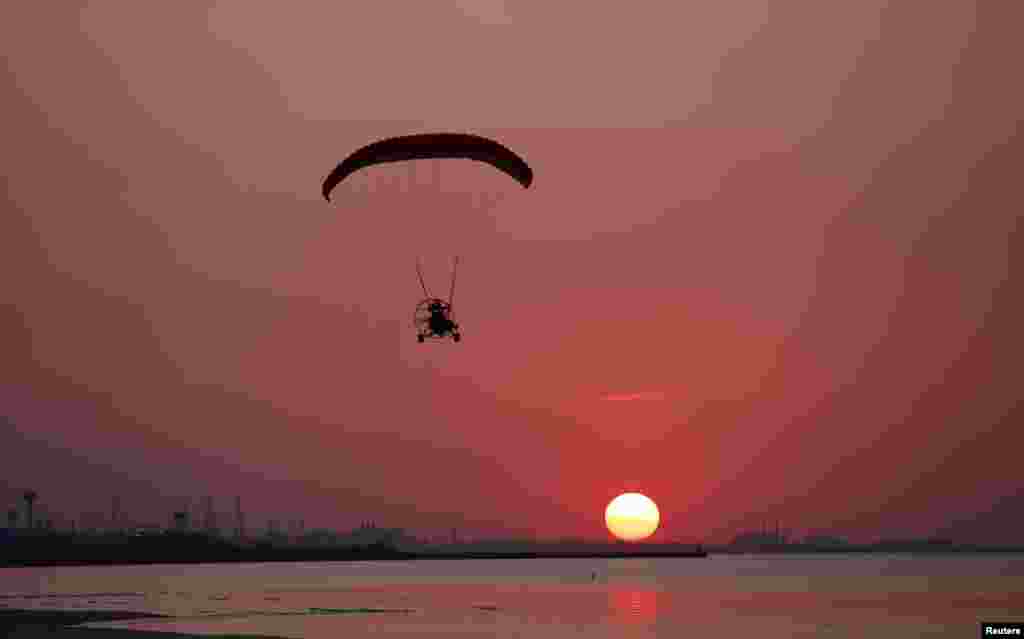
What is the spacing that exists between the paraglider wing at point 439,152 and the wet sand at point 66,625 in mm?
18144

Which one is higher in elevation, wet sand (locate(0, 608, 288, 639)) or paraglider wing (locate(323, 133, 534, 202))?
paraglider wing (locate(323, 133, 534, 202))

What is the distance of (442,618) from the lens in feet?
227

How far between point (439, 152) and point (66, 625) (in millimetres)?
25466

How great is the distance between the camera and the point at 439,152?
42.4 m

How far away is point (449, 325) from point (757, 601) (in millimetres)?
67682

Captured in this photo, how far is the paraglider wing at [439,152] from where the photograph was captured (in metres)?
42.4

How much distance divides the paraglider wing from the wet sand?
18.1 metres

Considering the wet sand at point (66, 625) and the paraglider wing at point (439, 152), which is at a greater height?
the paraglider wing at point (439, 152)

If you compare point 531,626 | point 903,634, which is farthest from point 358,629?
point 903,634

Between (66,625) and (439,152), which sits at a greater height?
(439,152)

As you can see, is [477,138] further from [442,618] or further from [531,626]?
[442,618]

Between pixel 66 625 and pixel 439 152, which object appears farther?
pixel 66 625

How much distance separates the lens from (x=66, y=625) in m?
49.6

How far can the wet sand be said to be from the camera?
43.8 meters
